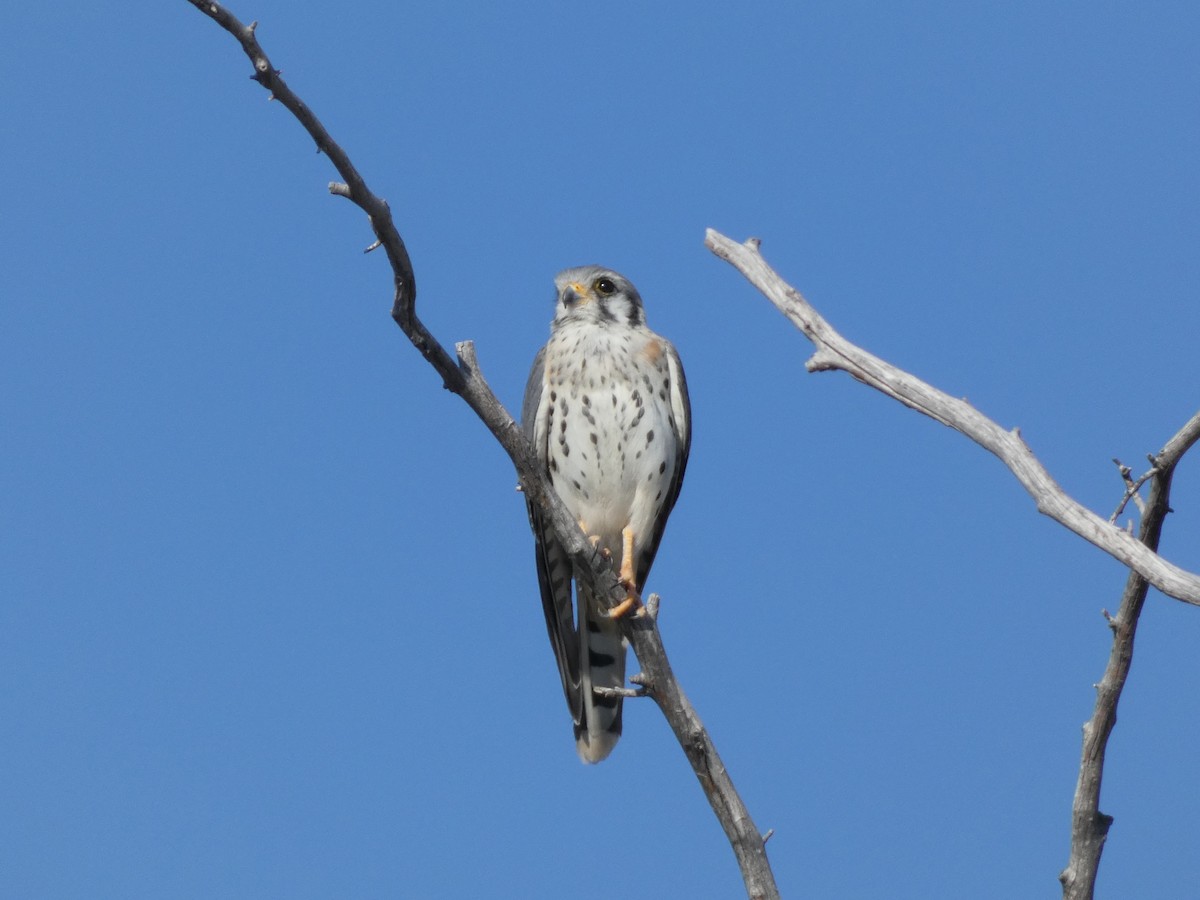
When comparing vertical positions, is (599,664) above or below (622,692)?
above

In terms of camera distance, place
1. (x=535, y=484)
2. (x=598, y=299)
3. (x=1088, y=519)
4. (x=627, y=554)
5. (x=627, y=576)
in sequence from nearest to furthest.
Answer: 1. (x=1088, y=519)
2. (x=535, y=484)
3. (x=627, y=576)
4. (x=627, y=554)
5. (x=598, y=299)

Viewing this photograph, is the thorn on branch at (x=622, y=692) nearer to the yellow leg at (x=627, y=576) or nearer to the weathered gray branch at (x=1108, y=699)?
the yellow leg at (x=627, y=576)

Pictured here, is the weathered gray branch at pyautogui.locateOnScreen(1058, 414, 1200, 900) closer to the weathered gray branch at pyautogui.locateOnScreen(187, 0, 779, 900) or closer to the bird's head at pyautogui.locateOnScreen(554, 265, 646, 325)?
the weathered gray branch at pyautogui.locateOnScreen(187, 0, 779, 900)

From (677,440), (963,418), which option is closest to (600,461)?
(677,440)

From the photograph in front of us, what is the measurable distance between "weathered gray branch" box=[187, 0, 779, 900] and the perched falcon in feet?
2.03

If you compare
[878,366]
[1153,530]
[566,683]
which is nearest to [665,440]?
[566,683]

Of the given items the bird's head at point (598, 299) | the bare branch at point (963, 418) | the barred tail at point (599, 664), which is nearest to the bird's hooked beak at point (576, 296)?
the bird's head at point (598, 299)

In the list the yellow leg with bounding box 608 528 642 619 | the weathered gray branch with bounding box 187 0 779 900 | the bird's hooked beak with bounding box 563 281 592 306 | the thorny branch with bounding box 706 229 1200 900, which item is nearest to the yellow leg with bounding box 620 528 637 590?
the yellow leg with bounding box 608 528 642 619

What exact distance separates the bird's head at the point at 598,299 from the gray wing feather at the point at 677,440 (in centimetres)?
25

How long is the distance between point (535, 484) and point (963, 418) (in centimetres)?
129

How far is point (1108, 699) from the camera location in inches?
134

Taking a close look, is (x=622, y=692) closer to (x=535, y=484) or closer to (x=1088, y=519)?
(x=535, y=484)

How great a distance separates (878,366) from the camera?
3.66 metres

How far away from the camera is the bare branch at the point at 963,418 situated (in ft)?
10.0
